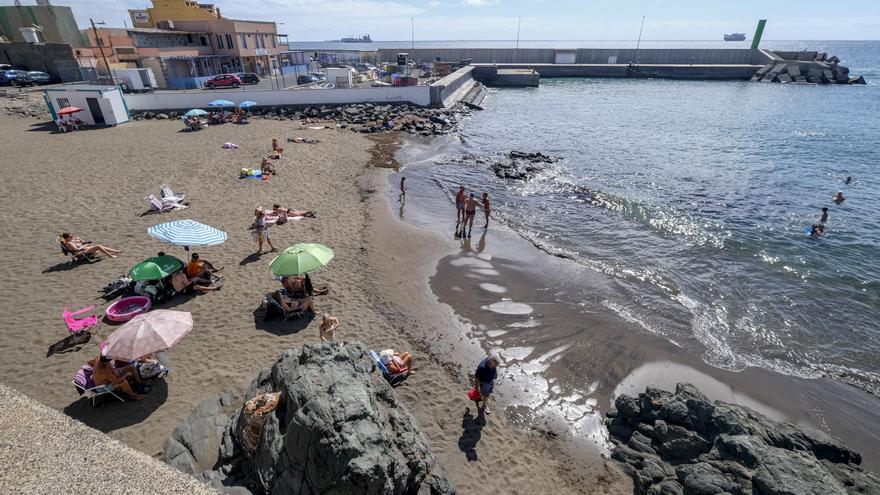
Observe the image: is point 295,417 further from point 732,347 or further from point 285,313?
point 732,347

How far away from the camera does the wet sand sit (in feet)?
28.5

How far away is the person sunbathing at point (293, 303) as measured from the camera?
1022 cm

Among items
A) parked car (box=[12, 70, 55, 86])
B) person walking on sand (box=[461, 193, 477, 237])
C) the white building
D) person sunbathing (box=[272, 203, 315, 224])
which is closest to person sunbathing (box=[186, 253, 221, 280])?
person sunbathing (box=[272, 203, 315, 224])

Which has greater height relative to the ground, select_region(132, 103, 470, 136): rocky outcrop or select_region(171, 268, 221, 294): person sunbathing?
select_region(132, 103, 470, 136): rocky outcrop

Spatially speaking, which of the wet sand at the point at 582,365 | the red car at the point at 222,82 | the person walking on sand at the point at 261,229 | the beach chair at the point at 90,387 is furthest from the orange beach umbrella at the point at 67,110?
the wet sand at the point at 582,365

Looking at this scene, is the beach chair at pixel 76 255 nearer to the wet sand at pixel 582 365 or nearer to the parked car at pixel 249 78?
the wet sand at pixel 582 365

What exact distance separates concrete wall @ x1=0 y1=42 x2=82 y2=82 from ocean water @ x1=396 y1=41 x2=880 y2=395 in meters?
39.2

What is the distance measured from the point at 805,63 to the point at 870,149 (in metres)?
58.3

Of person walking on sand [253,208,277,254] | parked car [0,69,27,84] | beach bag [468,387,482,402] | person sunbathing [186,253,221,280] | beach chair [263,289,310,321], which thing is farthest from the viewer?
parked car [0,69,27,84]

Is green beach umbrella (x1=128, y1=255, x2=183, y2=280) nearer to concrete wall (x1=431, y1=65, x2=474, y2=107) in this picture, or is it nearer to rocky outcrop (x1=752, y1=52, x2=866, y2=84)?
A: concrete wall (x1=431, y1=65, x2=474, y2=107)

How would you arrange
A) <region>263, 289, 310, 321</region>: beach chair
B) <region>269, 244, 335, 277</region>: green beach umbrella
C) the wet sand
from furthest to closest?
<region>263, 289, 310, 321</region>: beach chair
<region>269, 244, 335, 277</region>: green beach umbrella
the wet sand

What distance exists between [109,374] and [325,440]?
17.0 feet

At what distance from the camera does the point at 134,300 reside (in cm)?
1032

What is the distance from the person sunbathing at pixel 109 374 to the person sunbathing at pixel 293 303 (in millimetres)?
3305
